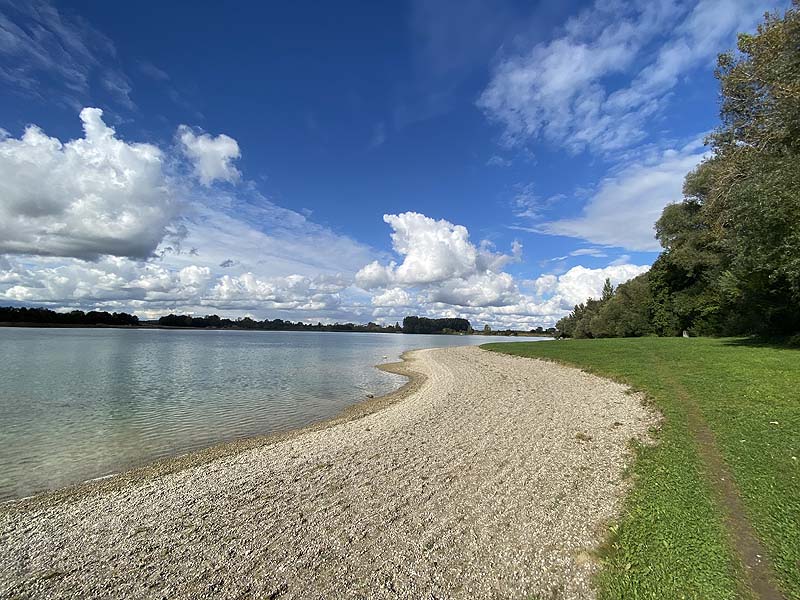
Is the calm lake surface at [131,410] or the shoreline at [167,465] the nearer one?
the shoreline at [167,465]

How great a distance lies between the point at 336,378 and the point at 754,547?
83.5 ft

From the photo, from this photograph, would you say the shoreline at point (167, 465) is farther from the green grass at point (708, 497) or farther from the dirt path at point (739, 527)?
the dirt path at point (739, 527)

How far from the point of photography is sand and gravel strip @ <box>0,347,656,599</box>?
4445mm

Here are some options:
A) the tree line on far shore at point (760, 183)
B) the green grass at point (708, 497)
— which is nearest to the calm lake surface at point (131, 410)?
the green grass at point (708, 497)

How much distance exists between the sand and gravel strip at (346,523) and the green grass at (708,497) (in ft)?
1.53

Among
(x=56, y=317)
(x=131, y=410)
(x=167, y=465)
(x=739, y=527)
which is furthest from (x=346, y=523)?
(x=56, y=317)

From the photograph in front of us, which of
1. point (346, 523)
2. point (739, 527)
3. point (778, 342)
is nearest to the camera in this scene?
point (739, 527)

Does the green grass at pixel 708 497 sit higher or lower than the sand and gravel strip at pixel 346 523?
higher

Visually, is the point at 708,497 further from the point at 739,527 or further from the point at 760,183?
the point at 760,183

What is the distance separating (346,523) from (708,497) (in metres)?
5.54

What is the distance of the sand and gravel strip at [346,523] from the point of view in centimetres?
445

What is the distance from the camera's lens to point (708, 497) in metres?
5.87

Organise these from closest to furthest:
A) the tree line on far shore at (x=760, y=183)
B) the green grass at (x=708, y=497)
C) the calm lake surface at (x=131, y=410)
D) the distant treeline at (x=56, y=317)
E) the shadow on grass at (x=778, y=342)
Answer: the green grass at (x=708, y=497)
the calm lake surface at (x=131, y=410)
the tree line on far shore at (x=760, y=183)
the shadow on grass at (x=778, y=342)
the distant treeline at (x=56, y=317)

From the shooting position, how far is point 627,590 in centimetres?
404
